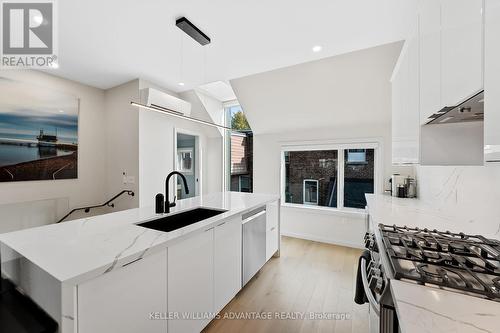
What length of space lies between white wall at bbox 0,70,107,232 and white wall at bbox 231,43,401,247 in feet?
8.44

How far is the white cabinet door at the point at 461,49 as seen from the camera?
0.75 metres

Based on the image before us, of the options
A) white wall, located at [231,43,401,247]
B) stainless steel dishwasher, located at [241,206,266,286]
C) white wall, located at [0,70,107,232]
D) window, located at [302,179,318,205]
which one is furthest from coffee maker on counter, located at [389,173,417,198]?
white wall, located at [0,70,107,232]

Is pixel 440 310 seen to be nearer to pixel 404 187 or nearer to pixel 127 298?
pixel 127 298

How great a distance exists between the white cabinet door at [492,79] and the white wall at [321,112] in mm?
2055

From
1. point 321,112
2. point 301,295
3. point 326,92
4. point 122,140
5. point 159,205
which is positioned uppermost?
point 326,92

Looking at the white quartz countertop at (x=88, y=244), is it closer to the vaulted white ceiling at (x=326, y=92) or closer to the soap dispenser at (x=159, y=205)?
the soap dispenser at (x=159, y=205)

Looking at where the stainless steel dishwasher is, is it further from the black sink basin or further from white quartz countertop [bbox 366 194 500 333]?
white quartz countertop [bbox 366 194 500 333]

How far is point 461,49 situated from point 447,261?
0.93 m

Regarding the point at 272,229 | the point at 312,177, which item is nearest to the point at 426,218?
the point at 272,229

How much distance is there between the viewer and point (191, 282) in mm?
1423

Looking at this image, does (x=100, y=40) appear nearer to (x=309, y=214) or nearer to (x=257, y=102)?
(x=257, y=102)

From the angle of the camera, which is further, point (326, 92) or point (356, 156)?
point (356, 156)

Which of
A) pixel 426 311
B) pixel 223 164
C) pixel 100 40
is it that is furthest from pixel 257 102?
pixel 426 311

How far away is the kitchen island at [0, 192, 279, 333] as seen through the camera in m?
0.88
